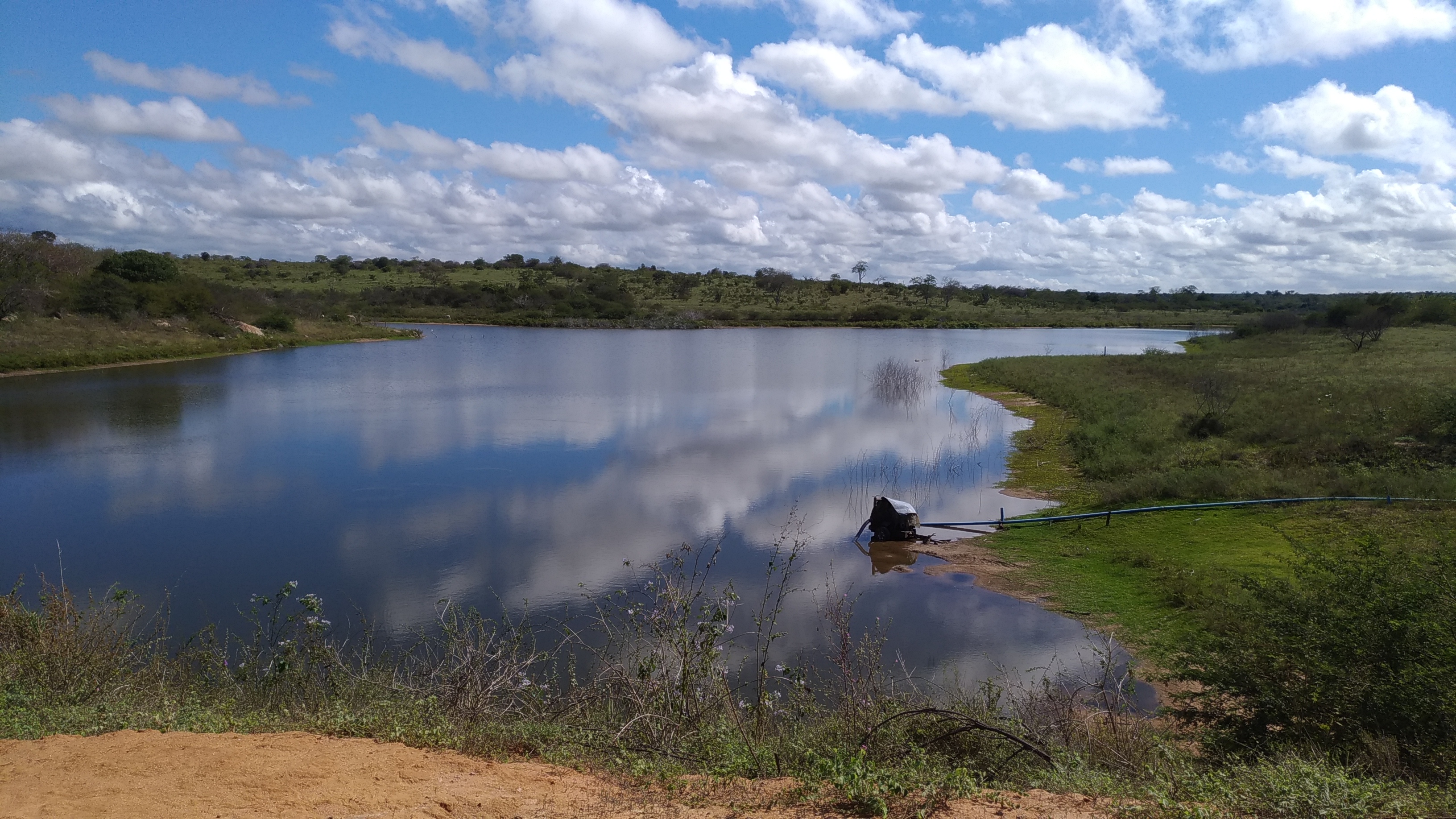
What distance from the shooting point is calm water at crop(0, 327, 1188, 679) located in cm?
1078

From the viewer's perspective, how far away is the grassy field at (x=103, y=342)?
3297 cm

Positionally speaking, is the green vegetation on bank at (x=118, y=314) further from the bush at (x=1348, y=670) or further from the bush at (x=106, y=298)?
the bush at (x=1348, y=670)

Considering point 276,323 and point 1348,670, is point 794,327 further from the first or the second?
point 1348,670

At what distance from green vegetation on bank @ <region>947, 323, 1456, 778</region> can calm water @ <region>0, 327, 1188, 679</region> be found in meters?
1.52

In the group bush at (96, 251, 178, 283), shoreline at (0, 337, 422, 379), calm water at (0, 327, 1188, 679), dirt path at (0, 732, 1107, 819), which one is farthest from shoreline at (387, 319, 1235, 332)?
dirt path at (0, 732, 1107, 819)

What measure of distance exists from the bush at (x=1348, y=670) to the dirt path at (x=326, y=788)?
7.53ft

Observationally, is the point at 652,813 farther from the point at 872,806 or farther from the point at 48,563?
the point at 48,563

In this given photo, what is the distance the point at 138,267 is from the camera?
47.5 m

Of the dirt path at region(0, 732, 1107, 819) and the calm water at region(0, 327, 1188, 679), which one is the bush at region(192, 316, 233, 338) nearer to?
the calm water at region(0, 327, 1188, 679)

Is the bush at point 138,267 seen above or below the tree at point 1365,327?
above

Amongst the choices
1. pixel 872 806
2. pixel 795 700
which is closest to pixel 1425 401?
pixel 795 700

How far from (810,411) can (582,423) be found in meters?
7.91

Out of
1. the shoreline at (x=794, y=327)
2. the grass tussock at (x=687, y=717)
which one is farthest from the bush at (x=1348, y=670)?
the shoreline at (x=794, y=327)

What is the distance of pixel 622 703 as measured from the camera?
6105 millimetres
